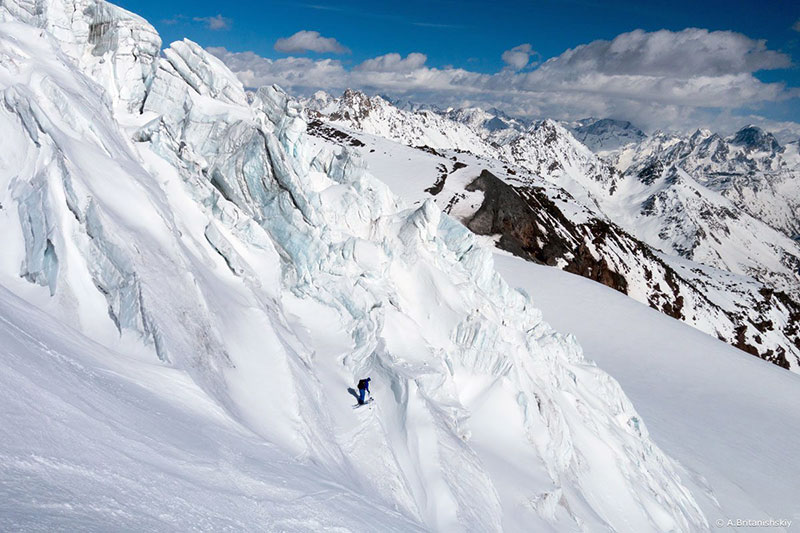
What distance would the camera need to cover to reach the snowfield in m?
7.31

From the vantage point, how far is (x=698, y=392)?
3659 centimetres

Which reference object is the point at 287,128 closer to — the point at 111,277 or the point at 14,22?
the point at 14,22

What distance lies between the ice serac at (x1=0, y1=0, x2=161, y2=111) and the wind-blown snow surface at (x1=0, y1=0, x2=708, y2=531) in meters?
0.14

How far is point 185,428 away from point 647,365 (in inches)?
1552

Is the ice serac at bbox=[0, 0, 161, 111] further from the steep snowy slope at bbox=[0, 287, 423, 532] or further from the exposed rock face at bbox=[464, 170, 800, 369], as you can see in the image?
the exposed rock face at bbox=[464, 170, 800, 369]

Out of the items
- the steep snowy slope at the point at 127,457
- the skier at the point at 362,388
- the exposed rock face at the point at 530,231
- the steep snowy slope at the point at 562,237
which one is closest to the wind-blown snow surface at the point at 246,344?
the steep snowy slope at the point at 127,457

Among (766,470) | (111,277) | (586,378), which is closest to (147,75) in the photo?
(111,277)

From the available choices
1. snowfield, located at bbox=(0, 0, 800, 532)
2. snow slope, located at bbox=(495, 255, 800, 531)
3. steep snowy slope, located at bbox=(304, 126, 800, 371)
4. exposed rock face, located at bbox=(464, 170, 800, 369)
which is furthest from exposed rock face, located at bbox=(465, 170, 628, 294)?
snowfield, located at bbox=(0, 0, 800, 532)

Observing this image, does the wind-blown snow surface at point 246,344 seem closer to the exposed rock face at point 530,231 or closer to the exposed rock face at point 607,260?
the exposed rock face at point 530,231

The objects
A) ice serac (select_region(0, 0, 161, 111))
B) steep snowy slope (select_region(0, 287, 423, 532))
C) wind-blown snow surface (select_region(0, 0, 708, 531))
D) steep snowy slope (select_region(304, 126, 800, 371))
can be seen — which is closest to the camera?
steep snowy slope (select_region(0, 287, 423, 532))

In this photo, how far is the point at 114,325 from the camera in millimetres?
11180

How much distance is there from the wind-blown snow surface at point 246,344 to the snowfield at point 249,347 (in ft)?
0.23

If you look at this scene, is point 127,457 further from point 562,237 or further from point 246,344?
point 562,237

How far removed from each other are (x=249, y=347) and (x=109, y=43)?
15.1 metres
